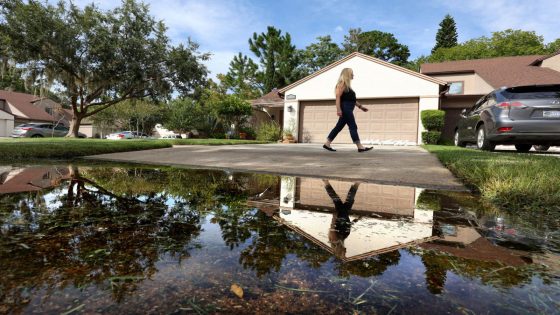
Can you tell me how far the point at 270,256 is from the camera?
1.43 m

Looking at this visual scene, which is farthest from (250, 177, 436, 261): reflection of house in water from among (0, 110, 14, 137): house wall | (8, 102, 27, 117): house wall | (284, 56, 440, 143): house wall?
(8, 102, 27, 117): house wall

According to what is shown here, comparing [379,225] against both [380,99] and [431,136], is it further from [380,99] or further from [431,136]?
[380,99]

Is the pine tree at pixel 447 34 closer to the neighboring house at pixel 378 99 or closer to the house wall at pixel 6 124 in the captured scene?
the neighboring house at pixel 378 99

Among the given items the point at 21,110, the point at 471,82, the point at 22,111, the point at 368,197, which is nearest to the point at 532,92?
the point at 368,197

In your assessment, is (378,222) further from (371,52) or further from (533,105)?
(371,52)

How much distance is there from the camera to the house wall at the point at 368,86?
14852 millimetres

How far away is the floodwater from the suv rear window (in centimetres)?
511

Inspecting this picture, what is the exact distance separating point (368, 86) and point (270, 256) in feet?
50.7

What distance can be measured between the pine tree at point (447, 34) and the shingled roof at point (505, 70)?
25200 millimetres

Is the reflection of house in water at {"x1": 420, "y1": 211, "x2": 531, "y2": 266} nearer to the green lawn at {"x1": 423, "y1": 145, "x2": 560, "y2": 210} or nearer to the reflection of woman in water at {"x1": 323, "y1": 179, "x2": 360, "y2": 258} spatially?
the reflection of woman in water at {"x1": 323, "y1": 179, "x2": 360, "y2": 258}

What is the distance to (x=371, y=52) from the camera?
41.8 meters

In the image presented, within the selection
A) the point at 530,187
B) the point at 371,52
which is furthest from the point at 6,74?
the point at 371,52

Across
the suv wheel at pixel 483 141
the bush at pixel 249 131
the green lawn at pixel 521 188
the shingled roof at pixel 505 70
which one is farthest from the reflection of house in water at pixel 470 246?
the shingled roof at pixel 505 70

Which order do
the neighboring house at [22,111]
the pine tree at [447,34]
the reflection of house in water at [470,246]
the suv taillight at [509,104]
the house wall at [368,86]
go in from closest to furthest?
the reflection of house in water at [470,246] < the suv taillight at [509,104] < the house wall at [368,86] < the neighboring house at [22,111] < the pine tree at [447,34]
